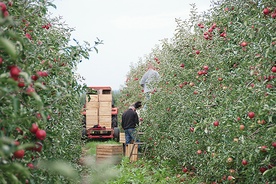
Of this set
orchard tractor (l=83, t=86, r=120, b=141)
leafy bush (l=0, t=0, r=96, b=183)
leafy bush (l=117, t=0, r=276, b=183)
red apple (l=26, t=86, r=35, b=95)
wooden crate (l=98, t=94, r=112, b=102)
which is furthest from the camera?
wooden crate (l=98, t=94, r=112, b=102)

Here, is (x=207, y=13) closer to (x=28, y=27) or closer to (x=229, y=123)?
(x=229, y=123)

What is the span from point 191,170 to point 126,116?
3.44m

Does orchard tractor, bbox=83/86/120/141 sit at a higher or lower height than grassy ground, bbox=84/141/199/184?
higher

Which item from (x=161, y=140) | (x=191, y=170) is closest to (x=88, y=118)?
(x=161, y=140)

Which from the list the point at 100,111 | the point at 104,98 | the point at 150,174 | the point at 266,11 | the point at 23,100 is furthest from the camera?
the point at 104,98

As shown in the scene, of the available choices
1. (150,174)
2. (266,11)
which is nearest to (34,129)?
(266,11)

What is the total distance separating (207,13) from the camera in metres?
6.83

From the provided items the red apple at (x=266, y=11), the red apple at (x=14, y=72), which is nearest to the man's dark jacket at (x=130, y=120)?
the red apple at (x=266, y=11)

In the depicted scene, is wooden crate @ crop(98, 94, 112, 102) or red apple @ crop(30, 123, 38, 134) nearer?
red apple @ crop(30, 123, 38, 134)

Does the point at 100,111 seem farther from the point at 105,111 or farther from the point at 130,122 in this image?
the point at 130,122

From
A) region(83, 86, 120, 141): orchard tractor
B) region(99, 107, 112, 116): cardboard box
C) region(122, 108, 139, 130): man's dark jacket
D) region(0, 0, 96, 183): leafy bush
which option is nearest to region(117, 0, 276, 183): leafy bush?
region(122, 108, 139, 130): man's dark jacket

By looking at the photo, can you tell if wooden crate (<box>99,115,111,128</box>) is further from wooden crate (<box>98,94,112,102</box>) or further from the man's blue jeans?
the man's blue jeans

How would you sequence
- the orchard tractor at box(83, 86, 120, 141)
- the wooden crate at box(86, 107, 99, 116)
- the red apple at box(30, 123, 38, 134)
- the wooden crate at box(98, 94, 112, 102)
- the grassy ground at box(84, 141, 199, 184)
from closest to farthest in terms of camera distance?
1. the red apple at box(30, 123, 38, 134)
2. the grassy ground at box(84, 141, 199, 184)
3. the orchard tractor at box(83, 86, 120, 141)
4. the wooden crate at box(86, 107, 99, 116)
5. the wooden crate at box(98, 94, 112, 102)

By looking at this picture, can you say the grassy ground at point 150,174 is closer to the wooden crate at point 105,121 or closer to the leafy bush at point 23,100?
the leafy bush at point 23,100
